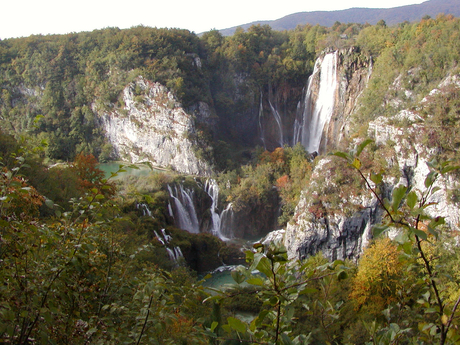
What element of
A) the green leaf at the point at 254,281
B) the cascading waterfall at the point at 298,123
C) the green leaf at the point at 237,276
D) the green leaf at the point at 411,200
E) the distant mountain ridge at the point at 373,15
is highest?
the distant mountain ridge at the point at 373,15

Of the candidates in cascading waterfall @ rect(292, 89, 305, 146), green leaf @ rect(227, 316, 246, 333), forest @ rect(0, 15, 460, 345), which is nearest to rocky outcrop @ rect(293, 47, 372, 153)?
cascading waterfall @ rect(292, 89, 305, 146)

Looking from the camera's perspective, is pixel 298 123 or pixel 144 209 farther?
pixel 298 123

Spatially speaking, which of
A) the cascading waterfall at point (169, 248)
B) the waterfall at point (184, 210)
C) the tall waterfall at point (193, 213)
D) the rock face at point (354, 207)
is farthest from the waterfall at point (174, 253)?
the rock face at point (354, 207)

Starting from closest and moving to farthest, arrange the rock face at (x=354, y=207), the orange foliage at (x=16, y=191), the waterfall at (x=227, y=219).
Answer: the orange foliage at (x=16, y=191), the rock face at (x=354, y=207), the waterfall at (x=227, y=219)

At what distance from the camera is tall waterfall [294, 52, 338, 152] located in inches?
1421

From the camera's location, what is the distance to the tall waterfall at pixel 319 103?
118ft

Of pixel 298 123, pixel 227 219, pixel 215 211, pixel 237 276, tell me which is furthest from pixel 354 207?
pixel 298 123

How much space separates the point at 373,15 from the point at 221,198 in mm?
64453

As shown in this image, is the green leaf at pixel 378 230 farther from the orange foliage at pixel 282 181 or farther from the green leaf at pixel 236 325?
the orange foliage at pixel 282 181

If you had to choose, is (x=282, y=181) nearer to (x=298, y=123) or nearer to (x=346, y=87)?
(x=346, y=87)

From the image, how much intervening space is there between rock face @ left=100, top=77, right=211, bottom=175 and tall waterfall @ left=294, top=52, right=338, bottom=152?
1199 centimetres

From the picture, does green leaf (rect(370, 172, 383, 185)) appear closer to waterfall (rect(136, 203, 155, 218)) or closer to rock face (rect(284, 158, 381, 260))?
rock face (rect(284, 158, 381, 260))

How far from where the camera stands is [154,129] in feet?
121

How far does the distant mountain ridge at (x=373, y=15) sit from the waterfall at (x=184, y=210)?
41.9 meters
